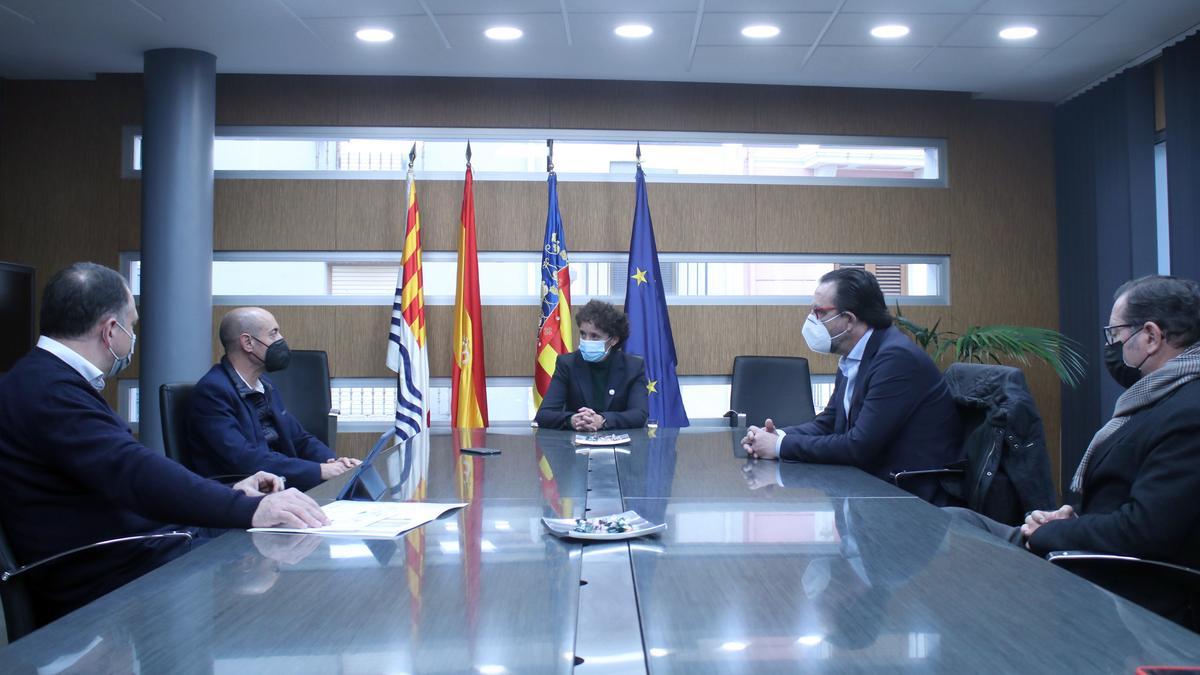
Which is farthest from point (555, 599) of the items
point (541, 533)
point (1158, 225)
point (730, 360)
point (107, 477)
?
point (1158, 225)

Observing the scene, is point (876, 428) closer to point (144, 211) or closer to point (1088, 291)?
point (1088, 291)

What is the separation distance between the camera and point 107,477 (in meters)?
1.82

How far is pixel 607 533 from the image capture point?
1.56m

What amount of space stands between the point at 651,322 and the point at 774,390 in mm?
945

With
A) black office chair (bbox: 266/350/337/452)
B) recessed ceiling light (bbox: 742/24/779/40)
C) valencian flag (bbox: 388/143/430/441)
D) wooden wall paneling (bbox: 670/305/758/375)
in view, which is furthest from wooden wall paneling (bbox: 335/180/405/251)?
recessed ceiling light (bbox: 742/24/779/40)

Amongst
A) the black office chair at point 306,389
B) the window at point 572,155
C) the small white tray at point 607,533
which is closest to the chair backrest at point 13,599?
the small white tray at point 607,533

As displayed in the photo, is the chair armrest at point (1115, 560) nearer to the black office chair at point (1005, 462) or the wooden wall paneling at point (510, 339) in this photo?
the black office chair at point (1005, 462)

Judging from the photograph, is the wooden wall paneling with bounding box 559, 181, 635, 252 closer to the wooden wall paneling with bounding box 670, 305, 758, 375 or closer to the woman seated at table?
the wooden wall paneling with bounding box 670, 305, 758, 375

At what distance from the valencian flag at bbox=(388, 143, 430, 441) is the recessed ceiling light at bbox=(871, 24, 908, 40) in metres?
2.97

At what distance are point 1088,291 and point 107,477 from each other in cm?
577

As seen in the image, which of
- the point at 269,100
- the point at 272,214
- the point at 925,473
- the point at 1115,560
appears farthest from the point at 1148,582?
A: the point at 269,100

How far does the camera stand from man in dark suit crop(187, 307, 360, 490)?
9.50ft

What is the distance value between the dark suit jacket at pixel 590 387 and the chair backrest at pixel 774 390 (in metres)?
1.18

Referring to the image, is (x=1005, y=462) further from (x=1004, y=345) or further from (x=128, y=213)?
(x=128, y=213)
